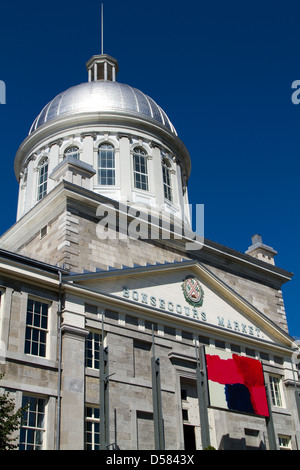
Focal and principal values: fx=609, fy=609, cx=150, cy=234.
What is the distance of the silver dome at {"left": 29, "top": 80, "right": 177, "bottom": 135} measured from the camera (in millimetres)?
37562

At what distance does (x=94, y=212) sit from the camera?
91.1 ft

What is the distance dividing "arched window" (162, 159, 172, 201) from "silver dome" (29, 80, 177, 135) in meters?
2.66

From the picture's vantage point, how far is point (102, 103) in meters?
37.8

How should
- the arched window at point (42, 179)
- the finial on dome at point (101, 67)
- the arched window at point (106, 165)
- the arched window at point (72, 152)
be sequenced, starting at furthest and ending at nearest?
the finial on dome at point (101, 67) < the arched window at point (42, 179) < the arched window at point (72, 152) < the arched window at point (106, 165)

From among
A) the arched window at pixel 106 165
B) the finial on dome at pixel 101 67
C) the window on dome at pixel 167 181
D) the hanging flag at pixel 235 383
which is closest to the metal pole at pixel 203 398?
the hanging flag at pixel 235 383

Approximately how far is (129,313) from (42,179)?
13904mm

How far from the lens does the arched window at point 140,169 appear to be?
1379 inches

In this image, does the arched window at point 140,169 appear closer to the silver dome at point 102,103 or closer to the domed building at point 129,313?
the domed building at point 129,313

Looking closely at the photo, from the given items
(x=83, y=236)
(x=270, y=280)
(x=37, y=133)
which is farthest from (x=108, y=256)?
(x=37, y=133)

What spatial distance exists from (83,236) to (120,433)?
858 centimetres

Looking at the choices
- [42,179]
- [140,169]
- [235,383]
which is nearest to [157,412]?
[235,383]

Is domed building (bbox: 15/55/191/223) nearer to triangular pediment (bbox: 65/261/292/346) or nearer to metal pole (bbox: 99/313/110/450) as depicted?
triangular pediment (bbox: 65/261/292/346)

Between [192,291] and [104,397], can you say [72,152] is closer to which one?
[192,291]

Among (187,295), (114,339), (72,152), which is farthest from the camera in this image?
(72,152)
